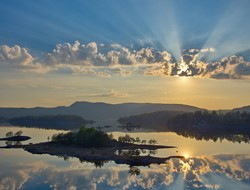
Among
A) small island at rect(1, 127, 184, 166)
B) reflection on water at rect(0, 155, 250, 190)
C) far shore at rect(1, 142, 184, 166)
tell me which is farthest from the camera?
small island at rect(1, 127, 184, 166)

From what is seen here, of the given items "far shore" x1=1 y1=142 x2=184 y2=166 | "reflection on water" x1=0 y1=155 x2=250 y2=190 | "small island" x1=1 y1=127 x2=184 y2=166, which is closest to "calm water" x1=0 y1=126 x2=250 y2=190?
"reflection on water" x1=0 y1=155 x2=250 y2=190

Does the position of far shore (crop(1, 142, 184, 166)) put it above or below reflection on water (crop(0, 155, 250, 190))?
above

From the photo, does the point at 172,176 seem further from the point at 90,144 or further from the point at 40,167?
the point at 90,144

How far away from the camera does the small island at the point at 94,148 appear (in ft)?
259

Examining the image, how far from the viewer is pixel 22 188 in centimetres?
5091

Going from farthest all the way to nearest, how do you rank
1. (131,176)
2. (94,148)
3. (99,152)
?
1. (94,148)
2. (99,152)
3. (131,176)

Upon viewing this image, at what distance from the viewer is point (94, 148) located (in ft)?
315

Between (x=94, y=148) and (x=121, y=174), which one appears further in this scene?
(x=94, y=148)

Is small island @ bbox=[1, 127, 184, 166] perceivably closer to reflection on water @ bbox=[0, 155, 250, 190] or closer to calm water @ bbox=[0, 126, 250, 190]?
calm water @ bbox=[0, 126, 250, 190]

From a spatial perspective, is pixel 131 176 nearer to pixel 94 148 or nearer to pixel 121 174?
pixel 121 174

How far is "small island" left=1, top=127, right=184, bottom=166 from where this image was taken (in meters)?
79.0

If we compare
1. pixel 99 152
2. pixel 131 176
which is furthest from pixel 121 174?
pixel 99 152

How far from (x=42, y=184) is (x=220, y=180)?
88.7 feet

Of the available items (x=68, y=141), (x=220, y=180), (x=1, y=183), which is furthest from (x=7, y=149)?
(x=220, y=180)
